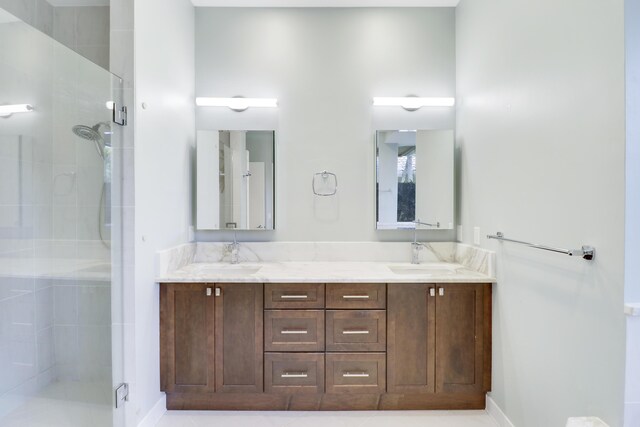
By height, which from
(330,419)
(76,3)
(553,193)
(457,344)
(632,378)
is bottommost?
(330,419)

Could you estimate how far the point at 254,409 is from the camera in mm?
2197

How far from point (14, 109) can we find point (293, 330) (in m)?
1.77

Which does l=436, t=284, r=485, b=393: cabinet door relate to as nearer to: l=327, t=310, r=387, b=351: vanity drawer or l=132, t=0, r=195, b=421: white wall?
l=327, t=310, r=387, b=351: vanity drawer

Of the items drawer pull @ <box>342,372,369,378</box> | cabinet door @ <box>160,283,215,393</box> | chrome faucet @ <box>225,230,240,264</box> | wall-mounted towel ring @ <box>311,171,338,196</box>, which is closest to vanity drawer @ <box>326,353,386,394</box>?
drawer pull @ <box>342,372,369,378</box>

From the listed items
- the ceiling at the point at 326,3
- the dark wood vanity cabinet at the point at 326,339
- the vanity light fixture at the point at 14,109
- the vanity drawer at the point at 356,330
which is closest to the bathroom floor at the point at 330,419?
the dark wood vanity cabinet at the point at 326,339

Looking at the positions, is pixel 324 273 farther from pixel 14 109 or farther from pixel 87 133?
pixel 14 109

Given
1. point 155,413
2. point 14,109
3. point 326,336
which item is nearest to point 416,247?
point 326,336

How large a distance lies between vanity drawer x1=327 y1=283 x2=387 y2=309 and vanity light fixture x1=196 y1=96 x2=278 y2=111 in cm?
146

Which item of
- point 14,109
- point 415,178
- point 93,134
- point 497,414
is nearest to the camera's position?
point 14,109

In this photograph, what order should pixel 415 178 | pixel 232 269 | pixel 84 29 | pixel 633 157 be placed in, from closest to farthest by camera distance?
pixel 633 157 < pixel 84 29 < pixel 232 269 < pixel 415 178

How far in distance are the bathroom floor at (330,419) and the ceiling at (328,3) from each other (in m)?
2.88

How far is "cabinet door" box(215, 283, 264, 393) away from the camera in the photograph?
2145 mm

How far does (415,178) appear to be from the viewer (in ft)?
8.58

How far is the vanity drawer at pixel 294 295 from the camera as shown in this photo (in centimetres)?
216
